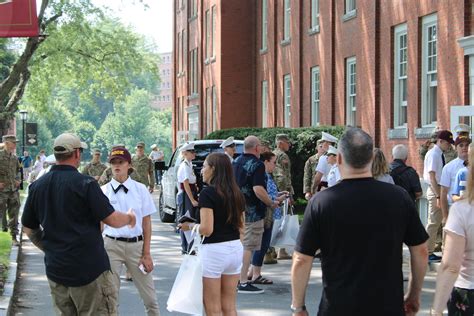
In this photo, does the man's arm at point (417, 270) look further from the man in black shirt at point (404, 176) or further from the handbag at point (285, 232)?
the handbag at point (285, 232)

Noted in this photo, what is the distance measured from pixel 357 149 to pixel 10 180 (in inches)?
552

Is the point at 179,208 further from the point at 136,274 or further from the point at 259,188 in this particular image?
the point at 136,274

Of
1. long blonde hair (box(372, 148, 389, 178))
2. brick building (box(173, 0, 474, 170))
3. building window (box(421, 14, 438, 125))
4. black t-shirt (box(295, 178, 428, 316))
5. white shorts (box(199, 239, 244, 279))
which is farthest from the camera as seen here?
building window (box(421, 14, 438, 125))

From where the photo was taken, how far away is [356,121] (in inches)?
1061

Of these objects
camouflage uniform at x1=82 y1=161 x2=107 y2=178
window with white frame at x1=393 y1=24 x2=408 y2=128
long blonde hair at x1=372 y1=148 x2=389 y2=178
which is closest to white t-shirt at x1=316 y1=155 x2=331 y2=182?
camouflage uniform at x1=82 y1=161 x2=107 y2=178

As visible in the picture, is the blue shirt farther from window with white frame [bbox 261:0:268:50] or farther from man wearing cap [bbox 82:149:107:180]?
window with white frame [bbox 261:0:268:50]

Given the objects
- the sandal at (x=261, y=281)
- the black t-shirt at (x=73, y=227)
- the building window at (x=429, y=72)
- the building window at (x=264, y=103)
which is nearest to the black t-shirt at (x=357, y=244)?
the black t-shirt at (x=73, y=227)

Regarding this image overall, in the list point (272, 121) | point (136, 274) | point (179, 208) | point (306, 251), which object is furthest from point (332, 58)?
point (306, 251)

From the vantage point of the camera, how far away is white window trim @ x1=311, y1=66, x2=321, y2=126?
1224 inches

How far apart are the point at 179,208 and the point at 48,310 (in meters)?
5.66

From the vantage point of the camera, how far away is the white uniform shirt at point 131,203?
8742mm

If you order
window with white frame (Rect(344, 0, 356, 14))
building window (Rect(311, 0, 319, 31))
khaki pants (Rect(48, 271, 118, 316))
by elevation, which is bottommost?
khaki pants (Rect(48, 271, 118, 316))

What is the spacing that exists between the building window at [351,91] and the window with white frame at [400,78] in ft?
12.3

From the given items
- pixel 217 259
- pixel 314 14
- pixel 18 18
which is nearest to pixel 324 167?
pixel 18 18
